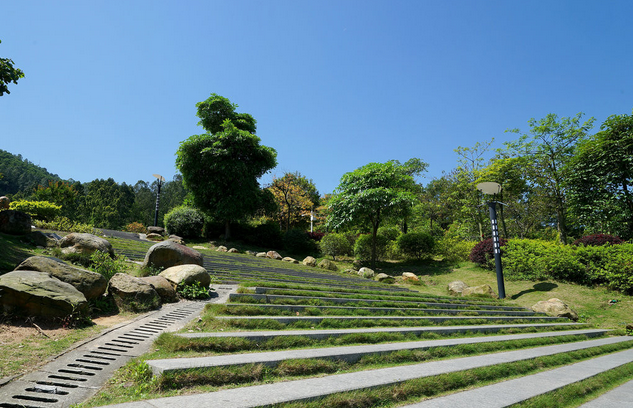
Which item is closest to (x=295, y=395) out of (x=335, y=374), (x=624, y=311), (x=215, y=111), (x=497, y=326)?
(x=335, y=374)

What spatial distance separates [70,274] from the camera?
5.28 m

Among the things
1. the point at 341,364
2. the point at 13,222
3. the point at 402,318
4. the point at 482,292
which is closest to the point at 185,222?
the point at 13,222

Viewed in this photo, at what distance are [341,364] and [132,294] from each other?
4.17 m

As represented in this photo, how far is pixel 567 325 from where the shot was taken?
9609 millimetres

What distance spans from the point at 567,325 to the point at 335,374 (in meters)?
9.70

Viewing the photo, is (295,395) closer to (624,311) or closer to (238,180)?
(624,311)

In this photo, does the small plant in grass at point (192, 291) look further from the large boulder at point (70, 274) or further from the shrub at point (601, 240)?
the shrub at point (601, 240)

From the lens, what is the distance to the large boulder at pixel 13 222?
9211 mm

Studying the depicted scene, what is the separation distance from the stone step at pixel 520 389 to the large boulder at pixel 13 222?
38.0 ft

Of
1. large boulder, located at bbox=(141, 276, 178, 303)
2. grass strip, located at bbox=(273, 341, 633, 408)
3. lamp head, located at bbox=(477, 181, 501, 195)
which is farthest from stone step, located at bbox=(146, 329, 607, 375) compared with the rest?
lamp head, located at bbox=(477, 181, 501, 195)

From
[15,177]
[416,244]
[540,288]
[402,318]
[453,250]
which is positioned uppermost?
[15,177]

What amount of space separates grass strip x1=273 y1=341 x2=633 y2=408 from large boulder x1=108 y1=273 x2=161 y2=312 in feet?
14.3

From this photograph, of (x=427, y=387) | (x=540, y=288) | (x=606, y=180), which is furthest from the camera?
(x=606, y=180)

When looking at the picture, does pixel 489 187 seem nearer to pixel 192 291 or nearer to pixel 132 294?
pixel 192 291
